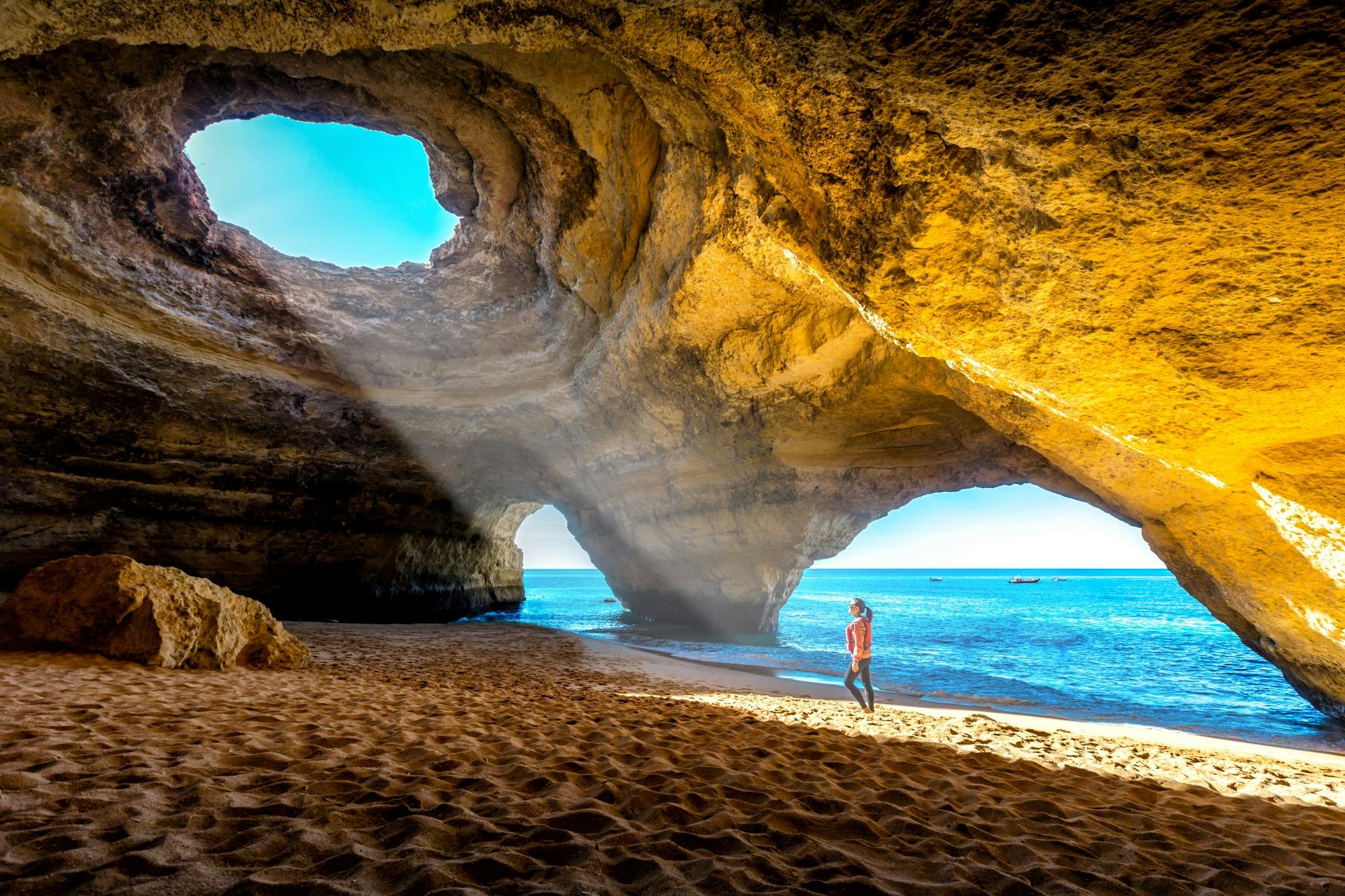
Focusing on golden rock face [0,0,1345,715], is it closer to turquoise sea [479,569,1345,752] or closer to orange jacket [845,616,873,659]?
turquoise sea [479,569,1345,752]

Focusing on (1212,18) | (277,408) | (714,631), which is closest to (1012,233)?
(1212,18)

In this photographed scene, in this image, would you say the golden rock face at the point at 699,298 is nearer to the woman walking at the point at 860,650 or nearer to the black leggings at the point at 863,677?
the woman walking at the point at 860,650

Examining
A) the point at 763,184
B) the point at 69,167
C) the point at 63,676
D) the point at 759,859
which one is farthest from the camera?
the point at 69,167

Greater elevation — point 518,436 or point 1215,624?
point 518,436

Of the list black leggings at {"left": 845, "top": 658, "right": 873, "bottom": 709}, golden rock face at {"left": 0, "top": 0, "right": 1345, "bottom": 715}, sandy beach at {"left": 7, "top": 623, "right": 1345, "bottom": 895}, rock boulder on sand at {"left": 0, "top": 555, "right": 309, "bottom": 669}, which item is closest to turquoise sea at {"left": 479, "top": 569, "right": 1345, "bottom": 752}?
golden rock face at {"left": 0, "top": 0, "right": 1345, "bottom": 715}

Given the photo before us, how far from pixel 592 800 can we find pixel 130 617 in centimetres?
626

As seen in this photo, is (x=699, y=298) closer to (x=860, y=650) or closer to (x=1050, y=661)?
(x=860, y=650)

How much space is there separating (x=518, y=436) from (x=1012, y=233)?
1261cm

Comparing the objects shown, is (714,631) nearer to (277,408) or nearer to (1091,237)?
(277,408)

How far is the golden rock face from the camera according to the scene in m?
2.94

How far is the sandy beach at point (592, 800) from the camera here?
1980 mm

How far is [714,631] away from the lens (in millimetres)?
17422

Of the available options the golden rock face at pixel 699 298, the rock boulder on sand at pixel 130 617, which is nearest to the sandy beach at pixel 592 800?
the rock boulder on sand at pixel 130 617

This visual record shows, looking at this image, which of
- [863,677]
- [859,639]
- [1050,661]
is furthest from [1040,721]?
[1050,661]
